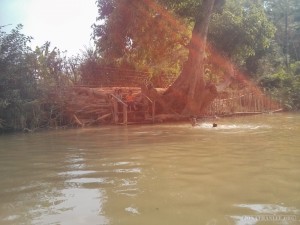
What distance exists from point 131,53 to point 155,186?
14082 millimetres

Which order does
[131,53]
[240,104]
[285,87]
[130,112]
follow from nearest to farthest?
[130,112]
[131,53]
[240,104]
[285,87]

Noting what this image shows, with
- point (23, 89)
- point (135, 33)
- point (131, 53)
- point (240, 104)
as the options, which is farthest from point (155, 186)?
point (240, 104)

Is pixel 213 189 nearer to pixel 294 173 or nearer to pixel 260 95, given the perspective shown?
pixel 294 173

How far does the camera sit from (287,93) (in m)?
26.1

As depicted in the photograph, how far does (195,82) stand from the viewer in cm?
1675

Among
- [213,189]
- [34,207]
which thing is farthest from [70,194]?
[213,189]

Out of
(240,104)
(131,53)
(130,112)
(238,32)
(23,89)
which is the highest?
(238,32)

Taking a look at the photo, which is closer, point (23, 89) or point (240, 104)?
point (23, 89)

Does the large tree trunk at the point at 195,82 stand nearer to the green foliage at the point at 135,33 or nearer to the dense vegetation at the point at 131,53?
the dense vegetation at the point at 131,53

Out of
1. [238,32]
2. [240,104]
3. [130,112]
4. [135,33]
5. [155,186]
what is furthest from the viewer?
[240,104]

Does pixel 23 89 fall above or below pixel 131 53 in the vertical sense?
below

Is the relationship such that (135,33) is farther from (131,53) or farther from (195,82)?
(195,82)

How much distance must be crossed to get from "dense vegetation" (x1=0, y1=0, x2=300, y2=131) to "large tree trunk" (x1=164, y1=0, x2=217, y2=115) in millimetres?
313

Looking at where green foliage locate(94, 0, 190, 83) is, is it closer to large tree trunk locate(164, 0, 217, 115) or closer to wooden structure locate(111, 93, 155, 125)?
large tree trunk locate(164, 0, 217, 115)
